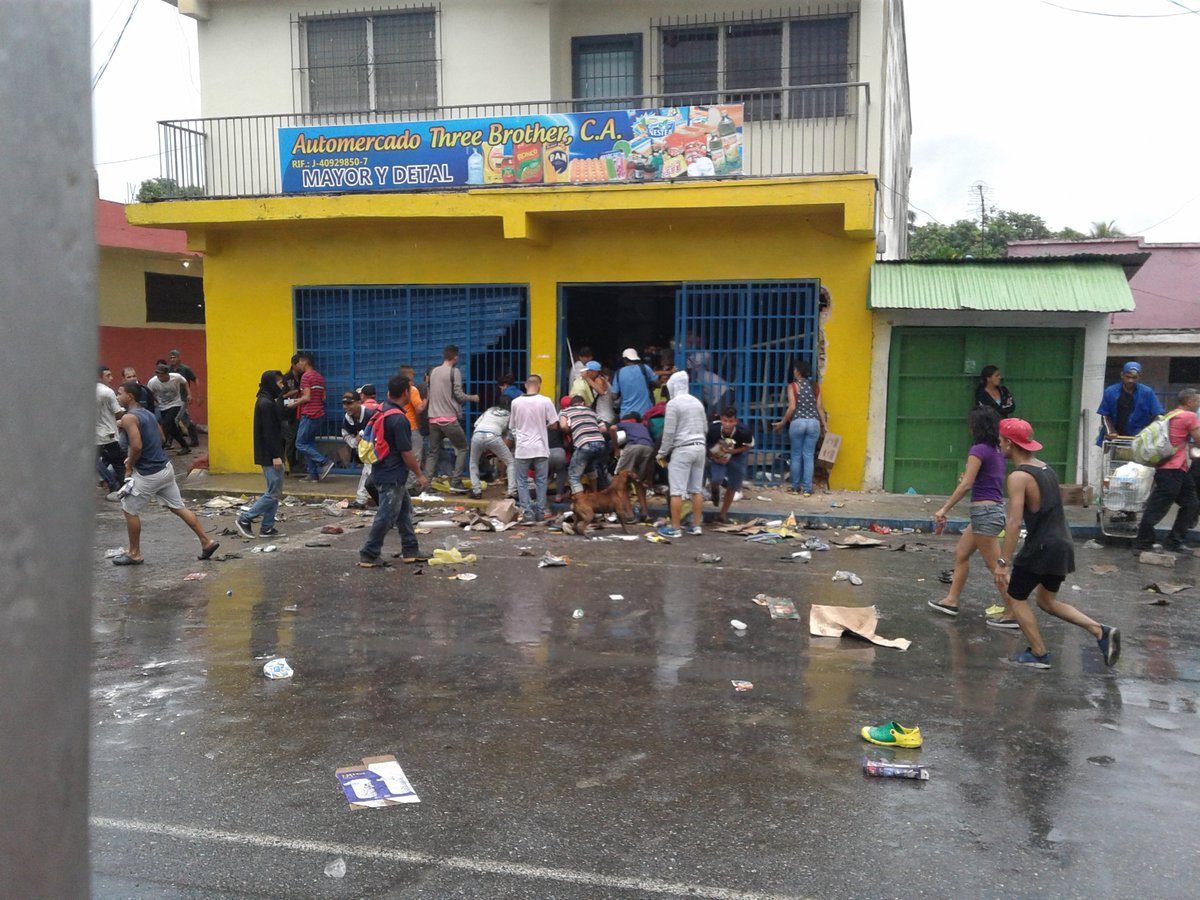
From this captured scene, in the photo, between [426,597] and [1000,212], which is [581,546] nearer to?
[426,597]

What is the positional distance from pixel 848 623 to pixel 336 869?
4.44 metres

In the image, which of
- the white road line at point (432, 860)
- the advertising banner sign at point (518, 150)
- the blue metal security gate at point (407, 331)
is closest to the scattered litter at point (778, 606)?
the white road line at point (432, 860)

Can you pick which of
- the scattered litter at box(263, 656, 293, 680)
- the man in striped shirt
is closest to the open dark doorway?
the man in striped shirt

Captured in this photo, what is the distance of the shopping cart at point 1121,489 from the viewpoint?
10.5 metres

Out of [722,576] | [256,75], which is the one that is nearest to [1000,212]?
[256,75]

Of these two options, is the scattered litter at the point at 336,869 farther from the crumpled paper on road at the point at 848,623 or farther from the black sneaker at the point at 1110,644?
the black sneaker at the point at 1110,644

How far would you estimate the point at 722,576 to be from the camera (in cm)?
909

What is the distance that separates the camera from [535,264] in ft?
46.0

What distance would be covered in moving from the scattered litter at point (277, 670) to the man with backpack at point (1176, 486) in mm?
8599

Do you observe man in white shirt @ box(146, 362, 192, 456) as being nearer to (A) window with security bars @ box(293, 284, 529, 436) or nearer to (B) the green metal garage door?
(A) window with security bars @ box(293, 284, 529, 436)

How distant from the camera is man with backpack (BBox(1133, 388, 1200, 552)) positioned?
33.0 feet

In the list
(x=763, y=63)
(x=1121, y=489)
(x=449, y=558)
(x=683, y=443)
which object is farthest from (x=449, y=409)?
(x=1121, y=489)

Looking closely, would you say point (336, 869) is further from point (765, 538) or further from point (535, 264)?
Result: point (535, 264)

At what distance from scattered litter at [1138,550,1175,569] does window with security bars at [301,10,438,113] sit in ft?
35.6
